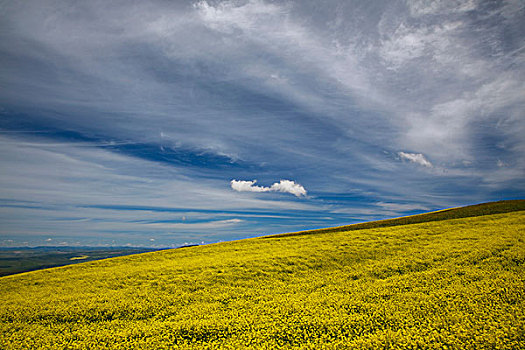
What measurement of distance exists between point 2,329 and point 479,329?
26335 mm

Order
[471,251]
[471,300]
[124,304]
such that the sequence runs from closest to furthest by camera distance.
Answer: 1. [471,300]
2. [124,304]
3. [471,251]

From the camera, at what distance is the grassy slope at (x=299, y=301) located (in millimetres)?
12711

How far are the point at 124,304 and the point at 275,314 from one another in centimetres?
1090

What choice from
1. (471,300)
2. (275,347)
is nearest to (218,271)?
(275,347)

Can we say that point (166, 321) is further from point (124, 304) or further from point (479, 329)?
point (479, 329)

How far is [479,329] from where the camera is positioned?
11672 mm

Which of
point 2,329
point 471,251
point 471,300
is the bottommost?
point 2,329

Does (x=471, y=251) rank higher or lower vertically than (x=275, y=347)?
higher

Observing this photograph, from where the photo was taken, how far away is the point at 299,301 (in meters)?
16.9

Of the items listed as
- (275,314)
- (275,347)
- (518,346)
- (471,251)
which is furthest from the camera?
(471,251)

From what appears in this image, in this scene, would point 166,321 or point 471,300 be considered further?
point 166,321

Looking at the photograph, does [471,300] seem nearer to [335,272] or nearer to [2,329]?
[335,272]

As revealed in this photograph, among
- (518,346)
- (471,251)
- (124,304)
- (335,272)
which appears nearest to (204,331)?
(124,304)

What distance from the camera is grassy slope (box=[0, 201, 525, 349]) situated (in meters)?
12.7
